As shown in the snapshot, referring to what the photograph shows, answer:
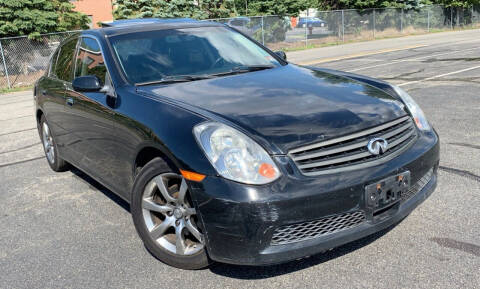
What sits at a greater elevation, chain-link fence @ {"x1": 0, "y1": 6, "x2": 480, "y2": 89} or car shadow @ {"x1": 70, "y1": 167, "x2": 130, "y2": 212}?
chain-link fence @ {"x1": 0, "y1": 6, "x2": 480, "y2": 89}

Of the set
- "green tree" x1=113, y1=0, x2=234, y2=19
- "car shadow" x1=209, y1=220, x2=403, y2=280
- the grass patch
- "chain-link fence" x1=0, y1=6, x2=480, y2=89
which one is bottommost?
"car shadow" x1=209, y1=220, x2=403, y2=280

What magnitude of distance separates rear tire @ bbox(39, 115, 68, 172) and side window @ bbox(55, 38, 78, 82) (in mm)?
754

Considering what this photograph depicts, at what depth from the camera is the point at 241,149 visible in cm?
278

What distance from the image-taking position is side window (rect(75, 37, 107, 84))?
414 centimetres

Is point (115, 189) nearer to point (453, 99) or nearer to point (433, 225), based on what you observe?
point (433, 225)

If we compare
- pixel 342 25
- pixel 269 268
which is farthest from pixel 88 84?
pixel 342 25

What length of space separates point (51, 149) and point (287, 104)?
12.0ft

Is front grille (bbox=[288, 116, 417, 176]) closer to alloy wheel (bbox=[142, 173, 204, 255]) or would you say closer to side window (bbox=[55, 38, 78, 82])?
alloy wheel (bbox=[142, 173, 204, 255])

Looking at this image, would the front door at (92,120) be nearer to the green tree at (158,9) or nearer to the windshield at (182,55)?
the windshield at (182,55)

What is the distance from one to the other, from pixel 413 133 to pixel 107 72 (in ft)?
8.01

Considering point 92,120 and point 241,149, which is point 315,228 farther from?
point 92,120

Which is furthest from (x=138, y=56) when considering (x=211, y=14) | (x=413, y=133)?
(x=211, y=14)

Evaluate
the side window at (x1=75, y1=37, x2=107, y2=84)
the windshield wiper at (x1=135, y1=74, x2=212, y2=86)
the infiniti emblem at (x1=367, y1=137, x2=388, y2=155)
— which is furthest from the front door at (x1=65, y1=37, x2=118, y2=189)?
the infiniti emblem at (x1=367, y1=137, x2=388, y2=155)

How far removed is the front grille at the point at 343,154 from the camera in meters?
2.79
